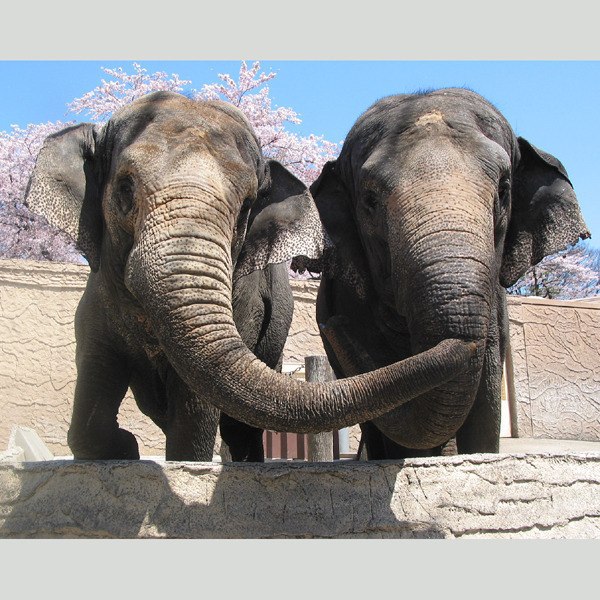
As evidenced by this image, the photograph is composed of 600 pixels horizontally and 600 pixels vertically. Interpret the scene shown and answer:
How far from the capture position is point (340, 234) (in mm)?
5070

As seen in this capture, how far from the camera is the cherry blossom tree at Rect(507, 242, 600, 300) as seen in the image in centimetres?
2809

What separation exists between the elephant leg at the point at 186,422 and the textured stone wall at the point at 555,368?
10119 millimetres

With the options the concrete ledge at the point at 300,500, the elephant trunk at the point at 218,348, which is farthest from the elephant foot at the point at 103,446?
the elephant trunk at the point at 218,348

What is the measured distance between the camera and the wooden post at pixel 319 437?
7.81 metres

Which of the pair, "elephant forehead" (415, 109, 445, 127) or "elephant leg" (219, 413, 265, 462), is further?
"elephant leg" (219, 413, 265, 462)

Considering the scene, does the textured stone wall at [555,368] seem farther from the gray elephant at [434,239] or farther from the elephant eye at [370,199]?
the elephant eye at [370,199]

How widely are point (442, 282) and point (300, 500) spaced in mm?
1301

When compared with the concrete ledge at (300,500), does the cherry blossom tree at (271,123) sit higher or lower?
higher

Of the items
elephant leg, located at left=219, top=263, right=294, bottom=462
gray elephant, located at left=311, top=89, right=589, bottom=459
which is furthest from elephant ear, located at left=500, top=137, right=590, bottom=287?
elephant leg, located at left=219, top=263, right=294, bottom=462

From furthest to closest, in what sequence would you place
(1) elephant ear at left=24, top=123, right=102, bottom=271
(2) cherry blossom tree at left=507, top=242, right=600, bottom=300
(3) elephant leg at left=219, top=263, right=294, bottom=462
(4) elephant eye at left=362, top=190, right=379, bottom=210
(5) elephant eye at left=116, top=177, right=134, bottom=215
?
(2) cherry blossom tree at left=507, top=242, right=600, bottom=300 < (3) elephant leg at left=219, top=263, right=294, bottom=462 < (4) elephant eye at left=362, top=190, right=379, bottom=210 < (1) elephant ear at left=24, top=123, right=102, bottom=271 < (5) elephant eye at left=116, top=177, right=134, bottom=215

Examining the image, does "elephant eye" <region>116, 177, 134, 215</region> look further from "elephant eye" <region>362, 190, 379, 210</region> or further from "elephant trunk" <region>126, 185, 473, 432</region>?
"elephant eye" <region>362, 190, 379, 210</region>

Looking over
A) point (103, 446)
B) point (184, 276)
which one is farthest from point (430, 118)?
point (103, 446)

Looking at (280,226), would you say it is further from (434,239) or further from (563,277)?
(563,277)

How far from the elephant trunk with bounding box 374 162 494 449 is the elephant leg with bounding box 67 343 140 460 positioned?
172cm
